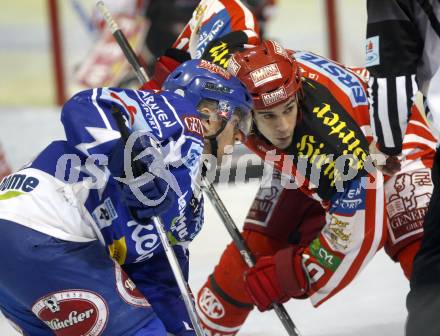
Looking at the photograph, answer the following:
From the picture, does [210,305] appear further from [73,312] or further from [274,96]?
[73,312]

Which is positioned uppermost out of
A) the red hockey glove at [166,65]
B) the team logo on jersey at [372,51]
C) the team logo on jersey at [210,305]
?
the team logo on jersey at [372,51]

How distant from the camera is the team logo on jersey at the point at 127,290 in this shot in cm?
261

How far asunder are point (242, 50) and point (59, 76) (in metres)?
3.50

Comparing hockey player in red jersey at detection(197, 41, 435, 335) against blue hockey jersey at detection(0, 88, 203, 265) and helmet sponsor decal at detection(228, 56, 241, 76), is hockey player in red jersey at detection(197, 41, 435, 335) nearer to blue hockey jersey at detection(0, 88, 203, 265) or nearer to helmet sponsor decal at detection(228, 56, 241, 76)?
helmet sponsor decal at detection(228, 56, 241, 76)

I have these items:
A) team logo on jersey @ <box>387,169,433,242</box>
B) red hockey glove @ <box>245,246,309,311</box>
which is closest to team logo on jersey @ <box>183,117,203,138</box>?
red hockey glove @ <box>245,246,309,311</box>

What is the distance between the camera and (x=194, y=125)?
106 inches

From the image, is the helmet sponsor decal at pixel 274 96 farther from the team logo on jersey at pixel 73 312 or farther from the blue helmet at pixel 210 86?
the team logo on jersey at pixel 73 312

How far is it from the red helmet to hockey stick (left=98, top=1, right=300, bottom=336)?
0.45 metres

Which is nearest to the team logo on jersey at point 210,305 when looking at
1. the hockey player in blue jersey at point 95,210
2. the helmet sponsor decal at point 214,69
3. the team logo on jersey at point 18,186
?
the hockey player in blue jersey at point 95,210

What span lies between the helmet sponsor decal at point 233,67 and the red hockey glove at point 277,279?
1.90ft

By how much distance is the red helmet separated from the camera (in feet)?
9.89

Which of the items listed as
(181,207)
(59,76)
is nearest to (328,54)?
(59,76)

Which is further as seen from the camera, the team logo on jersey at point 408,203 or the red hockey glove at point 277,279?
the team logo on jersey at point 408,203

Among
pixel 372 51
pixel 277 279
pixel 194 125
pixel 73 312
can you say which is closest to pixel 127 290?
pixel 73 312
